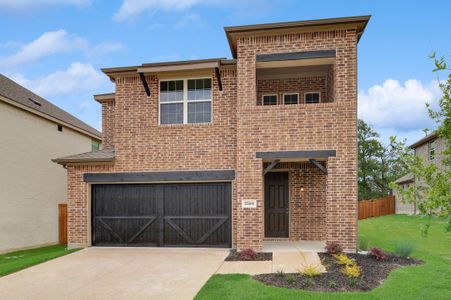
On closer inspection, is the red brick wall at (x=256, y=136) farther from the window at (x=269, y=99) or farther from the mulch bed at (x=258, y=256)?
the window at (x=269, y=99)

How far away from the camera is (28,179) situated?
579 inches

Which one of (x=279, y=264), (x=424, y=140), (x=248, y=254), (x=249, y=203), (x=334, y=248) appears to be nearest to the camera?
(x=279, y=264)

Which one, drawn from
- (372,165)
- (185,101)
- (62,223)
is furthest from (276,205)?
(372,165)

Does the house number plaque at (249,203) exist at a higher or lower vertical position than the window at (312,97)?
lower

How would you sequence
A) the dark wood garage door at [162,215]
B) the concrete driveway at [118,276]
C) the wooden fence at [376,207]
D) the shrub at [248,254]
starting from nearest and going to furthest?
→ the concrete driveway at [118,276], the shrub at [248,254], the dark wood garage door at [162,215], the wooden fence at [376,207]

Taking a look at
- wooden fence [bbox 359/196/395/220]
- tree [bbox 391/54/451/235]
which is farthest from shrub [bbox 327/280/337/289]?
wooden fence [bbox 359/196/395/220]

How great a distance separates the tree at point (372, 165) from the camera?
3347cm

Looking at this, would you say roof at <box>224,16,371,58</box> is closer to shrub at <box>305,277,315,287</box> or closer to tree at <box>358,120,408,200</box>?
shrub at <box>305,277,315,287</box>

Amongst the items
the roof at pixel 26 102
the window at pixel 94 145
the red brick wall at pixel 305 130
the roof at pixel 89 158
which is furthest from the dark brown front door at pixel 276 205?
the window at pixel 94 145

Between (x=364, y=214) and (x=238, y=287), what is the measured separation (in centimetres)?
2133

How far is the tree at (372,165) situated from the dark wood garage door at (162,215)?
26147 millimetres

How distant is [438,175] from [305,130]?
614 cm

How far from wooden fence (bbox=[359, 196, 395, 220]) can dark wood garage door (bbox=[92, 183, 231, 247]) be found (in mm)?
17456

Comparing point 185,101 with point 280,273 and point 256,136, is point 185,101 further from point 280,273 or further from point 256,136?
point 280,273
